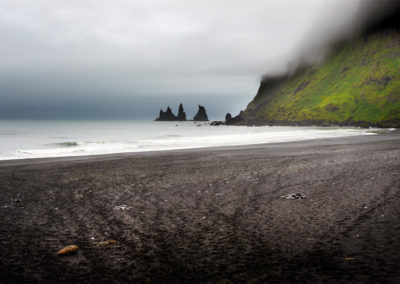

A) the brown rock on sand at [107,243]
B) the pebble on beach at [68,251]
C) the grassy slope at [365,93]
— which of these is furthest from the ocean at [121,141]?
the grassy slope at [365,93]

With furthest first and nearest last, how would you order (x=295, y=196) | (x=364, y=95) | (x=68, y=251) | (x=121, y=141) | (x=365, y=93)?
(x=365, y=93) → (x=364, y=95) → (x=121, y=141) → (x=295, y=196) → (x=68, y=251)

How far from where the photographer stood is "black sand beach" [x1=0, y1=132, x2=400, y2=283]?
400 centimetres

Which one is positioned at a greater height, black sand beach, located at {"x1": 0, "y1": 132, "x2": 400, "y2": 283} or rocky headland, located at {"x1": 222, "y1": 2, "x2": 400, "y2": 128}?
rocky headland, located at {"x1": 222, "y1": 2, "x2": 400, "y2": 128}

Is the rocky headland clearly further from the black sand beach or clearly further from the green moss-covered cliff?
the black sand beach

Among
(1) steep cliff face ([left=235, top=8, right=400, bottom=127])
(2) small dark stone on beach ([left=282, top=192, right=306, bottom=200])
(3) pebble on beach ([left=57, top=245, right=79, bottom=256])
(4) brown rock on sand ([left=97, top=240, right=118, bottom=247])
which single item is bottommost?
(2) small dark stone on beach ([left=282, top=192, right=306, bottom=200])

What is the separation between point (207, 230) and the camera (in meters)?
5.78

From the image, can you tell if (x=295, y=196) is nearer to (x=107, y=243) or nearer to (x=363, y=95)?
(x=107, y=243)

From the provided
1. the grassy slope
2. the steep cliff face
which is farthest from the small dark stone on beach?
the grassy slope

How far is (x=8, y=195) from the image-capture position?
955 cm

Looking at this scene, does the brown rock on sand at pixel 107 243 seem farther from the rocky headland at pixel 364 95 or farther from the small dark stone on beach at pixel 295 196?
the rocky headland at pixel 364 95

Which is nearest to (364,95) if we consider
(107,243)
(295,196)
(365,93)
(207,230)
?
(365,93)

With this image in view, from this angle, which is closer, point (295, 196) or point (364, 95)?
point (295, 196)

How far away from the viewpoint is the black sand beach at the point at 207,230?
13.1 ft

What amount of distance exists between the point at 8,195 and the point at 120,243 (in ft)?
21.4
